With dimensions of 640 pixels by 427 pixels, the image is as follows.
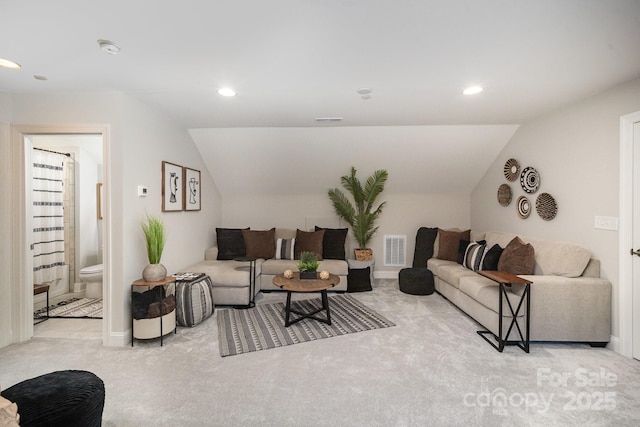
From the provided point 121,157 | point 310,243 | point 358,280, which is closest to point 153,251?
point 121,157

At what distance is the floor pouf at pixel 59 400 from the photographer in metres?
1.36

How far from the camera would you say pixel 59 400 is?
1432 millimetres

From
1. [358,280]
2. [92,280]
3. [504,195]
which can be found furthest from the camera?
[358,280]

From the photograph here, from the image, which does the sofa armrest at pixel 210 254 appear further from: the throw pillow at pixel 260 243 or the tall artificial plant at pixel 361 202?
the tall artificial plant at pixel 361 202

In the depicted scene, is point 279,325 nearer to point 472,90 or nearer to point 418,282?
point 418,282

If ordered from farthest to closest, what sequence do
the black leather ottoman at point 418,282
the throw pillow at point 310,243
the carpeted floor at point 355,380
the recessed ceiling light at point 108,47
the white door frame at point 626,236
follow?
the throw pillow at point 310,243 → the black leather ottoman at point 418,282 → the white door frame at point 626,236 → the recessed ceiling light at point 108,47 → the carpeted floor at point 355,380

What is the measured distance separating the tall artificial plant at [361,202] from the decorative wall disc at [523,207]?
6.25ft

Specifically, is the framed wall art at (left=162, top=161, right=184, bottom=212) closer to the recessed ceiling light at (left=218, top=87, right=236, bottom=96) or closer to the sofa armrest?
the sofa armrest

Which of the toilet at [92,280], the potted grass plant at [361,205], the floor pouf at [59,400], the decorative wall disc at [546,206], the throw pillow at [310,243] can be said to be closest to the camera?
the floor pouf at [59,400]

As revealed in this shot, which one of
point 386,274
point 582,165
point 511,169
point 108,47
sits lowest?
point 386,274

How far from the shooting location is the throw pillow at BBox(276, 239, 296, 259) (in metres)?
4.89

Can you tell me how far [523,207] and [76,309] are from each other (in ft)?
19.1

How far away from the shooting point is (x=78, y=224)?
4555mm

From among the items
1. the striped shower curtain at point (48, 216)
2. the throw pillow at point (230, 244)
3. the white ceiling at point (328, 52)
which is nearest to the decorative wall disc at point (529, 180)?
the white ceiling at point (328, 52)
